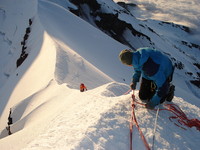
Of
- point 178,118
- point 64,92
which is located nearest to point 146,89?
point 178,118

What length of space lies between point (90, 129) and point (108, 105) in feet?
3.33

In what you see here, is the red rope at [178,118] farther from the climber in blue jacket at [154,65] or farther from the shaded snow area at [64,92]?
the climber in blue jacket at [154,65]

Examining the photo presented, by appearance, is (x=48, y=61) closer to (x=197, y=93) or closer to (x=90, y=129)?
(x=90, y=129)

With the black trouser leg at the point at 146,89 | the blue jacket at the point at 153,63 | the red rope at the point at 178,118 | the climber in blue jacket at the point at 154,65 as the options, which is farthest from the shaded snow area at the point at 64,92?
the blue jacket at the point at 153,63

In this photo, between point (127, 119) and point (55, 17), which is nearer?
point (127, 119)

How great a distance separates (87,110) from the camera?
466cm

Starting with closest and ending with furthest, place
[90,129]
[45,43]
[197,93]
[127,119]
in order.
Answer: [90,129], [127,119], [45,43], [197,93]

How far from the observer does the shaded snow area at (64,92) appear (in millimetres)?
3905

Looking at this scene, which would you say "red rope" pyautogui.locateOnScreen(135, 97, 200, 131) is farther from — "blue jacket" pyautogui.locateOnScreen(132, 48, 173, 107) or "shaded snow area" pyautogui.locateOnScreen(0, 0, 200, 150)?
"blue jacket" pyautogui.locateOnScreen(132, 48, 173, 107)

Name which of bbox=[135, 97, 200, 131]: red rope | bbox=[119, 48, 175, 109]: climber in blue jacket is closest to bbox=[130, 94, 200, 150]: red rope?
bbox=[135, 97, 200, 131]: red rope

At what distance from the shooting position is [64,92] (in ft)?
27.0

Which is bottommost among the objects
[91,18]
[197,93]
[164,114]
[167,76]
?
[197,93]

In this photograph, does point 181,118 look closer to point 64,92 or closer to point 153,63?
point 153,63

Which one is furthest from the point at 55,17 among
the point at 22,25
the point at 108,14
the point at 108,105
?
the point at 108,105
